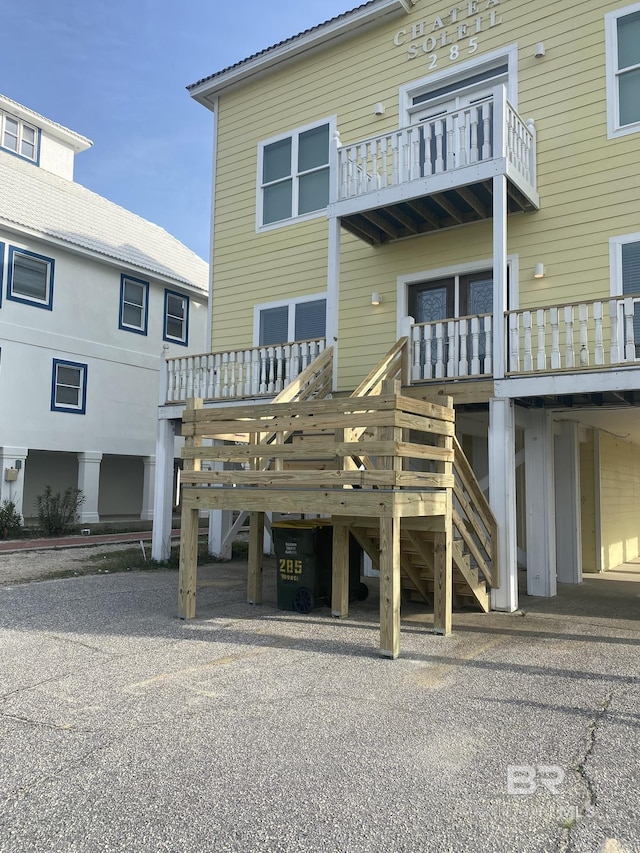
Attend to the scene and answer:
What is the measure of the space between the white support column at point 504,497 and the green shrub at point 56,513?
39.0ft

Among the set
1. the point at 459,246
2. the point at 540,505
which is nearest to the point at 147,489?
the point at 459,246

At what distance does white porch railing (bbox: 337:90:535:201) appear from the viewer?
892cm

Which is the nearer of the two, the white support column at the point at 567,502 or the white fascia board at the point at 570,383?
the white fascia board at the point at 570,383

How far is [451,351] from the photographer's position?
356 inches

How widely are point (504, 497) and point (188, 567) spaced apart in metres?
3.96

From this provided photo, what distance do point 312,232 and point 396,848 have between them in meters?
10.8

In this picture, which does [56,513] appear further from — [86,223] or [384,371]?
[384,371]

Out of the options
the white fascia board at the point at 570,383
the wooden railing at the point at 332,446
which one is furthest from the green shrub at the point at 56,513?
the white fascia board at the point at 570,383

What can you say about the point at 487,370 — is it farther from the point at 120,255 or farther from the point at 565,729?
the point at 120,255

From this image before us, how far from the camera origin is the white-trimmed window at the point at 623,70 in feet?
30.1

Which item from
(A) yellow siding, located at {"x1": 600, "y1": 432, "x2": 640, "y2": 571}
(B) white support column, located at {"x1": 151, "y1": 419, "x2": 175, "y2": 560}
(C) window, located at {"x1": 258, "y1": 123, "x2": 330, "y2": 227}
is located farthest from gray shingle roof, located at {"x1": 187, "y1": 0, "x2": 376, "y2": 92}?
(A) yellow siding, located at {"x1": 600, "y1": 432, "x2": 640, "y2": 571}

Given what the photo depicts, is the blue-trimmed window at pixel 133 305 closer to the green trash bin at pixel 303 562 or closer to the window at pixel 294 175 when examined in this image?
the window at pixel 294 175

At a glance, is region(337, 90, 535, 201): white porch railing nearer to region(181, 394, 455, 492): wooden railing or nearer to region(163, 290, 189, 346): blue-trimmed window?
region(181, 394, 455, 492): wooden railing

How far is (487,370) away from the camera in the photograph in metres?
8.77
